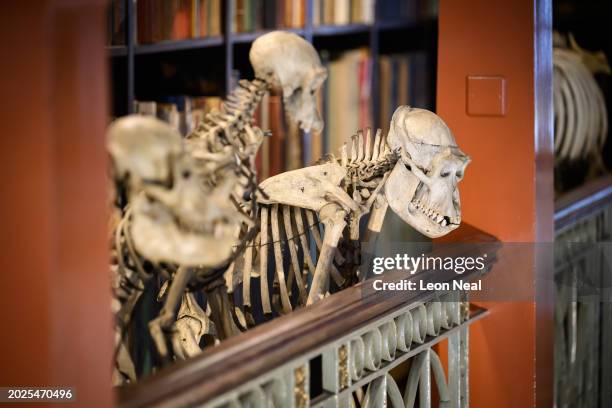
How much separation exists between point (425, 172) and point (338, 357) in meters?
0.60

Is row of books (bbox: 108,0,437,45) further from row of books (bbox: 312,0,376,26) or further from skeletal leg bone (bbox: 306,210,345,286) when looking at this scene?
skeletal leg bone (bbox: 306,210,345,286)

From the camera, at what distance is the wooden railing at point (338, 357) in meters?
1.54

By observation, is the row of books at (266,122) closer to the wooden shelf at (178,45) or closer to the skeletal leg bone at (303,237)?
the wooden shelf at (178,45)

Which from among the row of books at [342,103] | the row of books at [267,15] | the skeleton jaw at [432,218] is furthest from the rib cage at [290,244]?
the row of books at [267,15]

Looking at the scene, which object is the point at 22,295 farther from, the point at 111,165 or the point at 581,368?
the point at 581,368

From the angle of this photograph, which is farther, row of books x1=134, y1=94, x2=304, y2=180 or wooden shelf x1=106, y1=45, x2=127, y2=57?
row of books x1=134, y1=94, x2=304, y2=180

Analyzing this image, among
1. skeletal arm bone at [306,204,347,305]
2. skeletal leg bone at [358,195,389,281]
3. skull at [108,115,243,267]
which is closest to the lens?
skull at [108,115,243,267]

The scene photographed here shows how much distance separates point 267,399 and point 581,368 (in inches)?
79.5

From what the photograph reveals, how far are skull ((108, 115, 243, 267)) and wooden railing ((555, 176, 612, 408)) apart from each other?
1396mm

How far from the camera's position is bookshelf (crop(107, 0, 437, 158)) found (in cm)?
325

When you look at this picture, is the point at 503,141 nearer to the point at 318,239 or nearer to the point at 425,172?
Answer: the point at 425,172

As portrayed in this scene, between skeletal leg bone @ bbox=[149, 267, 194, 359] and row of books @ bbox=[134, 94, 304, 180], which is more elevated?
row of books @ bbox=[134, 94, 304, 180]

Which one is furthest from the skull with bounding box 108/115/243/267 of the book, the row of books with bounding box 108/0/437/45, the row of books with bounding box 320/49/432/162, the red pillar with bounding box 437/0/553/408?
the book

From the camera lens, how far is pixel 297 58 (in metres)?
2.18
